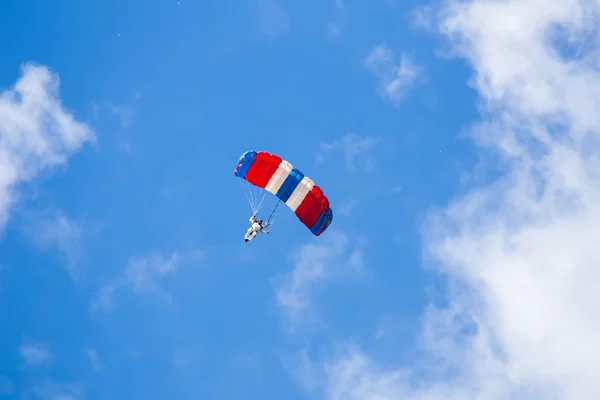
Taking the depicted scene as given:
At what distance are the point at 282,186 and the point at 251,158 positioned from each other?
2998mm

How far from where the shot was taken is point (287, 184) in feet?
328

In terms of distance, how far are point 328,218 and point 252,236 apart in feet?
18.2

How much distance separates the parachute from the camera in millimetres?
99625

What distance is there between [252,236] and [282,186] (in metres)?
4.20

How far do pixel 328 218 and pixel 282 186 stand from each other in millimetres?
4070

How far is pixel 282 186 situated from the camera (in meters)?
100

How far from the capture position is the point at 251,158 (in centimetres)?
9950

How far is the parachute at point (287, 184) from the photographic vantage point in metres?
99.6

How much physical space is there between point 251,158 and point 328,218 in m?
7.05

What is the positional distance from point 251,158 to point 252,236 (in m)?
5.68

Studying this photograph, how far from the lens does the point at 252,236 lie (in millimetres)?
101000

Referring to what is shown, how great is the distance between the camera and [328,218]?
332 feet
